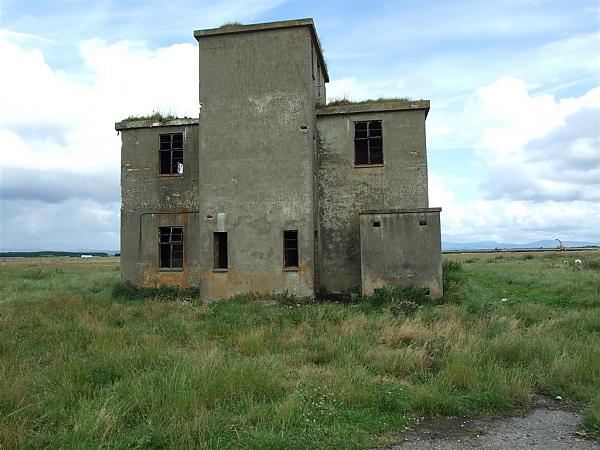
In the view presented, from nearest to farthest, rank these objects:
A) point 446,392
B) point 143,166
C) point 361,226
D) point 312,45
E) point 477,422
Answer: point 477,422
point 446,392
point 361,226
point 312,45
point 143,166

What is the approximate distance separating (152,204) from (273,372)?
1162cm

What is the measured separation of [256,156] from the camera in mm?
15367

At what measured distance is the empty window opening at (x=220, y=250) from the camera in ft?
51.1

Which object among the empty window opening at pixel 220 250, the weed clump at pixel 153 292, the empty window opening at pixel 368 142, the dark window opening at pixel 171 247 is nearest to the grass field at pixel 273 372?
the empty window opening at pixel 220 250

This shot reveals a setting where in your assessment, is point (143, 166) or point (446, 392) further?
point (143, 166)

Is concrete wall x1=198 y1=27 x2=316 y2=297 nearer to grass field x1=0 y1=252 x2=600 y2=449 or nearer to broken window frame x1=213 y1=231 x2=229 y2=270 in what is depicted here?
broken window frame x1=213 y1=231 x2=229 y2=270

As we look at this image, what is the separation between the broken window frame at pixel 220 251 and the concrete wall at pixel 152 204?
1286 millimetres

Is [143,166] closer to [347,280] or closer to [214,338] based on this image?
[347,280]

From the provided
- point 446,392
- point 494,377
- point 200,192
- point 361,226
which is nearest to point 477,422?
point 446,392

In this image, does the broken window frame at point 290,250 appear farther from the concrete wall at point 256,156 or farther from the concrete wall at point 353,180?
the concrete wall at point 353,180

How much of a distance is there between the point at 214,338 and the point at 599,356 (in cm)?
675

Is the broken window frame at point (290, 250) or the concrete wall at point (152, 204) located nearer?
the broken window frame at point (290, 250)

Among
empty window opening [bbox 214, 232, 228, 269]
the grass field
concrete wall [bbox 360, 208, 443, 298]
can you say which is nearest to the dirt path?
the grass field

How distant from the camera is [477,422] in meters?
5.94
